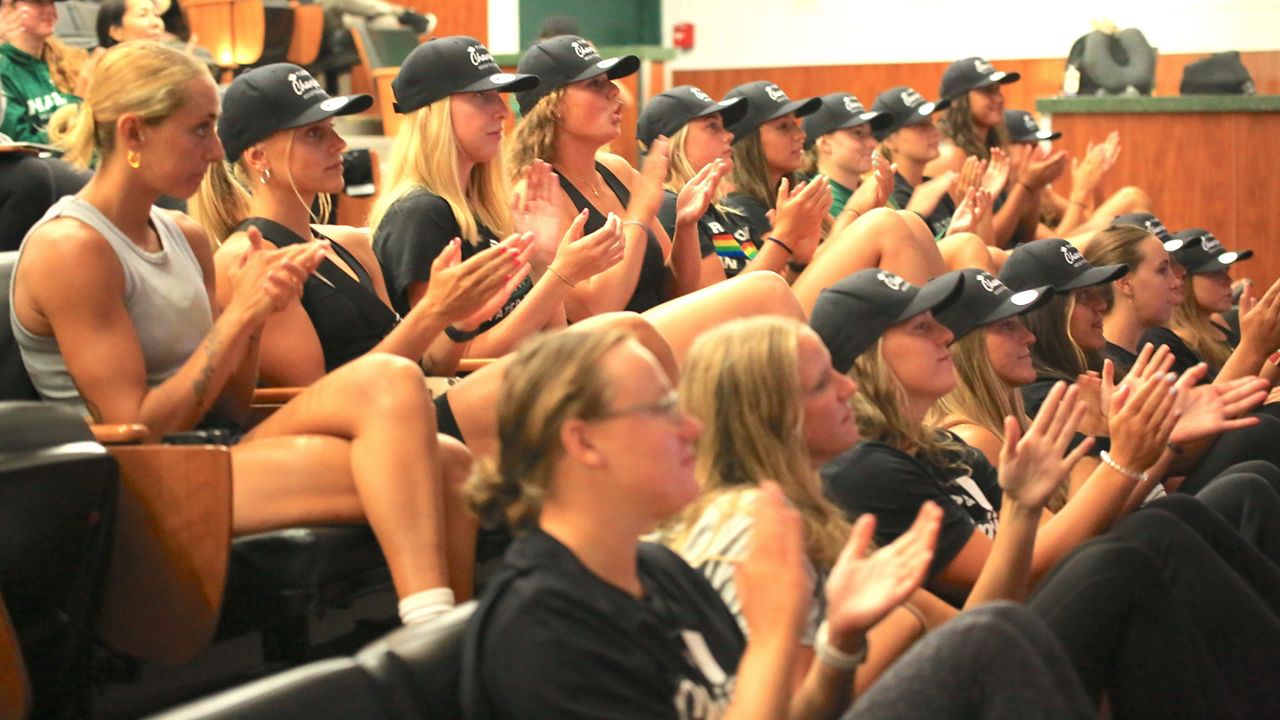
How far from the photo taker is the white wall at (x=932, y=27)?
28.3 feet

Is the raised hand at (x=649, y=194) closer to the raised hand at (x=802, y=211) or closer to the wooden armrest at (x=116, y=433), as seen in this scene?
the raised hand at (x=802, y=211)

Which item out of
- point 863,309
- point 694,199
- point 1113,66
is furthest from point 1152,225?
point 1113,66

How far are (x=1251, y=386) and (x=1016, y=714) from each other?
4.51ft

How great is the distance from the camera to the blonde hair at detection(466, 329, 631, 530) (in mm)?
1501

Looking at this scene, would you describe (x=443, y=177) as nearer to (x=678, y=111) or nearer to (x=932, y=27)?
(x=678, y=111)

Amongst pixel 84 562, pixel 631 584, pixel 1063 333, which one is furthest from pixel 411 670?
pixel 1063 333

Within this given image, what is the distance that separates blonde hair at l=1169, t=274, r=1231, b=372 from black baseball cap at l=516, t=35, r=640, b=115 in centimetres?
173

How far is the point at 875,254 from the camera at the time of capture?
12.2ft

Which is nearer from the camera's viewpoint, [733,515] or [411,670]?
[411,670]

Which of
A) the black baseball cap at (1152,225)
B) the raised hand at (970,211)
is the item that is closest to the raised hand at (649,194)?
the raised hand at (970,211)

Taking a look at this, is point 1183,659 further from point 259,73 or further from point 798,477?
point 259,73

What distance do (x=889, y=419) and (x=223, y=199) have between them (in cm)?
130

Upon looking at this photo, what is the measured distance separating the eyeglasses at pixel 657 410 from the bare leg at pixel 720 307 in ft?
4.42

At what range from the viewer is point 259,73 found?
2855 millimetres
